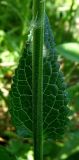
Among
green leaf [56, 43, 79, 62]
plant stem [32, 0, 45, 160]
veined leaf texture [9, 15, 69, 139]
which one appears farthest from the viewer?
green leaf [56, 43, 79, 62]

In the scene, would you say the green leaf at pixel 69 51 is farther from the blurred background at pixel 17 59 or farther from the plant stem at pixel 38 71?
the plant stem at pixel 38 71

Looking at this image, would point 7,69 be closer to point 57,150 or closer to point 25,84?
point 57,150

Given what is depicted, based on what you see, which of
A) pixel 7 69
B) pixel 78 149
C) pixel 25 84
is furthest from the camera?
pixel 7 69

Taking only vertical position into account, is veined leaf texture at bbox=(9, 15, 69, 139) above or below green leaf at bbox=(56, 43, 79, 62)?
below

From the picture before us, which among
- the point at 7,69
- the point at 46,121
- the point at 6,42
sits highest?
the point at 6,42

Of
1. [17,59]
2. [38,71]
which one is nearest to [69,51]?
[17,59]

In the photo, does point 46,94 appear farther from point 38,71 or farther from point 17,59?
point 17,59

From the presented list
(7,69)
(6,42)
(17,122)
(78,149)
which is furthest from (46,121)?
(6,42)

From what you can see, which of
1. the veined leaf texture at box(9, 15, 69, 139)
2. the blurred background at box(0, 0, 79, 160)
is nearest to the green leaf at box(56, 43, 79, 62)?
the blurred background at box(0, 0, 79, 160)

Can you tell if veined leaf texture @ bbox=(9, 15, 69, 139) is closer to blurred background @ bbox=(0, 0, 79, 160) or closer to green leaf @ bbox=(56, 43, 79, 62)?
blurred background @ bbox=(0, 0, 79, 160)
